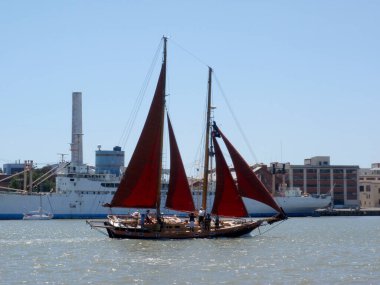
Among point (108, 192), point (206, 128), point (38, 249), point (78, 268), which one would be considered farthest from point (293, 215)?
point (78, 268)

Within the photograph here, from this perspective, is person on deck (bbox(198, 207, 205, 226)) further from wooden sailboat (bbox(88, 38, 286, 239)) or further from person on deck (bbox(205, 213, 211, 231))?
person on deck (bbox(205, 213, 211, 231))

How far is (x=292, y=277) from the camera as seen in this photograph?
110ft

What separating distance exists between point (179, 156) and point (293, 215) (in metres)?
73.5

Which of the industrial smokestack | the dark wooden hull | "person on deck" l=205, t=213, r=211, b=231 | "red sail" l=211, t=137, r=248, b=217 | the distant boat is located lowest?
the distant boat

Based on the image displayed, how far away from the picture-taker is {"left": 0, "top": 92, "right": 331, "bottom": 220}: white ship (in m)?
110

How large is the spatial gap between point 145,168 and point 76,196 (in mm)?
62388

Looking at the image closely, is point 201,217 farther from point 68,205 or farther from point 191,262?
point 68,205

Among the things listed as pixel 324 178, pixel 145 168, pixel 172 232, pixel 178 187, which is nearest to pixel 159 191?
pixel 178 187

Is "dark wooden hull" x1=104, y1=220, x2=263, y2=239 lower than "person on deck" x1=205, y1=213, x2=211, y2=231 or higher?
lower

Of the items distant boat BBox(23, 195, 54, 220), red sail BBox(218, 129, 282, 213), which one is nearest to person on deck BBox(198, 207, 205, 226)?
red sail BBox(218, 129, 282, 213)

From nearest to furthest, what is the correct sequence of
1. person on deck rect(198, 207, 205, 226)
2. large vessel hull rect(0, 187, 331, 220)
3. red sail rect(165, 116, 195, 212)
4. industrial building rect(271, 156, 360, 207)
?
1. person on deck rect(198, 207, 205, 226)
2. red sail rect(165, 116, 195, 212)
3. large vessel hull rect(0, 187, 331, 220)
4. industrial building rect(271, 156, 360, 207)

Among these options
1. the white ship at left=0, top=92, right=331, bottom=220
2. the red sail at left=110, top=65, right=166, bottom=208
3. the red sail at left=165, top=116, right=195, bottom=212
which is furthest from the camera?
the white ship at left=0, top=92, right=331, bottom=220

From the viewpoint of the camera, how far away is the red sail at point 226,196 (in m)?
52.1

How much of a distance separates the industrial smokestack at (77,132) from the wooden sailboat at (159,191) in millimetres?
62994
